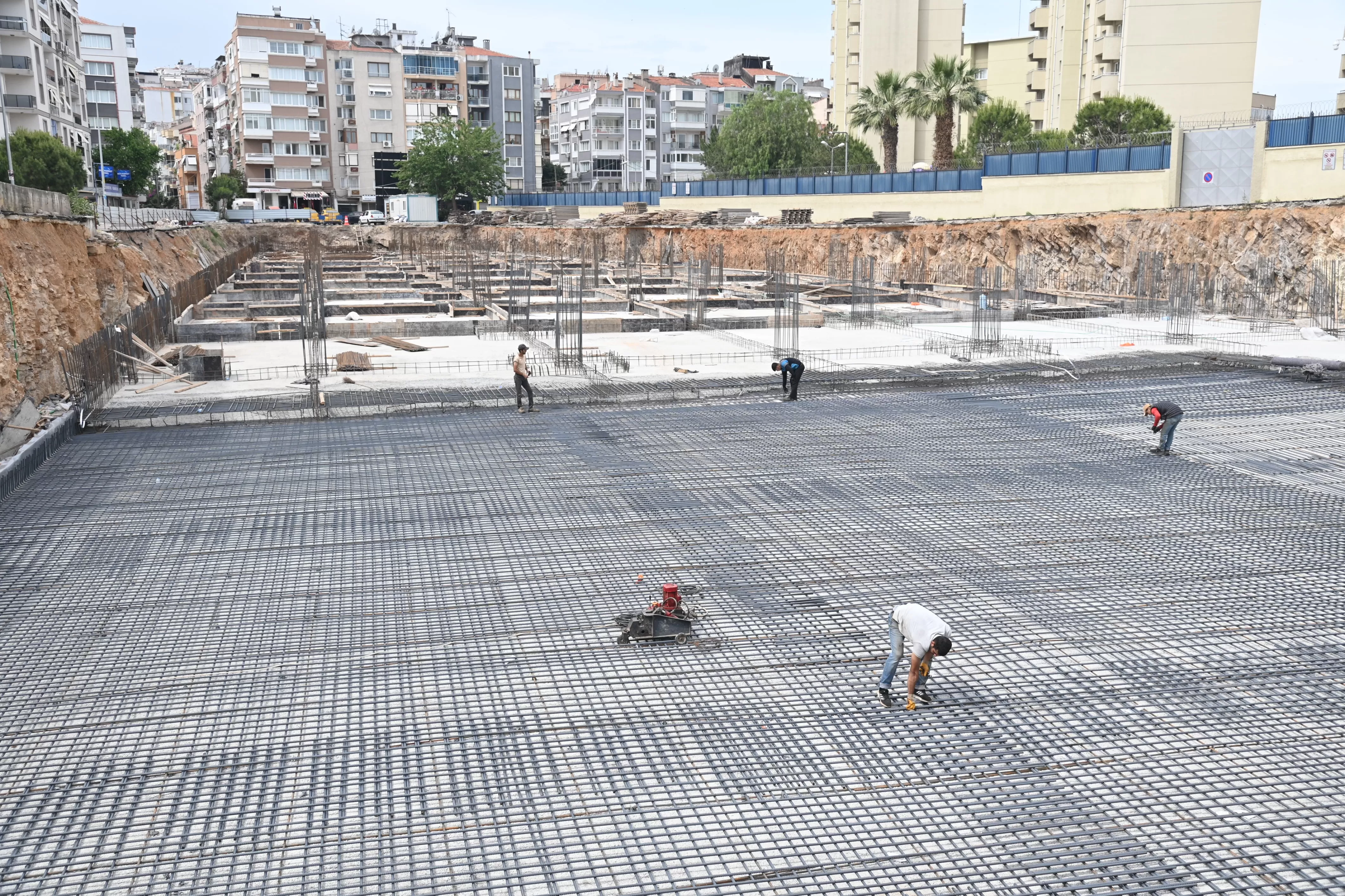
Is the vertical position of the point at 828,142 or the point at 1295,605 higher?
the point at 828,142

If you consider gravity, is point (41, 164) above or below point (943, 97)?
below

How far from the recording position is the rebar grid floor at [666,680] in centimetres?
462

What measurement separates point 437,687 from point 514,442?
21.1 feet

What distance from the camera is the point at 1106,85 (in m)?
46.3

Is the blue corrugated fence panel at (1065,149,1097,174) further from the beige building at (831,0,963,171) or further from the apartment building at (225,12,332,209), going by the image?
the apartment building at (225,12,332,209)

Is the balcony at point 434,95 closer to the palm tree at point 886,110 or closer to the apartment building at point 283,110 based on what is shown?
the apartment building at point 283,110

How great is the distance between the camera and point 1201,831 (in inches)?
187

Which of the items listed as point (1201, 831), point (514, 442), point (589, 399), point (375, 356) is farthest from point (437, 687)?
point (375, 356)

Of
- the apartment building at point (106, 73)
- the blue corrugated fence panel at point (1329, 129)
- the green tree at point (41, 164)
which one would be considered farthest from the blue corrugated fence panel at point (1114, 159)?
the apartment building at point (106, 73)

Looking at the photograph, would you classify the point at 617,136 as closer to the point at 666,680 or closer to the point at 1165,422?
the point at 1165,422

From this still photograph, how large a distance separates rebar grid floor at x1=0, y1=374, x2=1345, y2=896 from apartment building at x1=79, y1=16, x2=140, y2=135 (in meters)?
Answer: 71.0

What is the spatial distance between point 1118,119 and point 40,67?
46.3 m

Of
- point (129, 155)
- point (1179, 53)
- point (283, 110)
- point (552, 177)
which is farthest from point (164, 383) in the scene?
point (552, 177)

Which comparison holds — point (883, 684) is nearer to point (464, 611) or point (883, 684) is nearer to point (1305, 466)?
point (464, 611)
